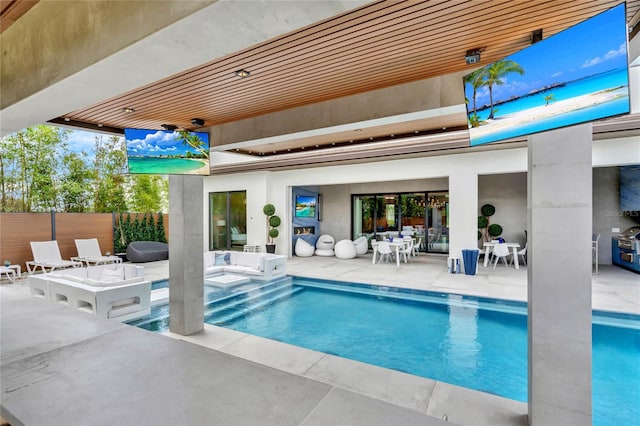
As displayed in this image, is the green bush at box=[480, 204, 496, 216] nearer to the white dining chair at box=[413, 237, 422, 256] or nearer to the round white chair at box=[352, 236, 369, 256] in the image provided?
the white dining chair at box=[413, 237, 422, 256]

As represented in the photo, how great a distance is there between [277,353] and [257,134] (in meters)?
3.15

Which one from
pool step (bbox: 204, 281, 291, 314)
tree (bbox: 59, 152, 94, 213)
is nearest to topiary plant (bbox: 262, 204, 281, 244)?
pool step (bbox: 204, 281, 291, 314)

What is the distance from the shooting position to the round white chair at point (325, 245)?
40.9 feet

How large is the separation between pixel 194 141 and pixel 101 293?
276 cm

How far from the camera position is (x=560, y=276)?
2.24 m

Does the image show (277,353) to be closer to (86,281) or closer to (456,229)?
(86,281)

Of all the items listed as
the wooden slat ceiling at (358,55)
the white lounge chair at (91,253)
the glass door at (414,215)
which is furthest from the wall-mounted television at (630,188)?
the white lounge chair at (91,253)

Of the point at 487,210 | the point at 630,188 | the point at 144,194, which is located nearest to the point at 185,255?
the point at 487,210

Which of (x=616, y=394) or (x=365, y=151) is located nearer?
(x=616, y=394)

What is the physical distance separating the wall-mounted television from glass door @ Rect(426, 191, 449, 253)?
16.7 feet

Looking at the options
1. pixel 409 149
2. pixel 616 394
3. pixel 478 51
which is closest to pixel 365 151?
pixel 409 149

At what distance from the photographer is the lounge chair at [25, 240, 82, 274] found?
847cm

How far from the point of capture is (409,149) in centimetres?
801

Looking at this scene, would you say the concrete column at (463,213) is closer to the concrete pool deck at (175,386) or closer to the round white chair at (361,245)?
the round white chair at (361,245)
